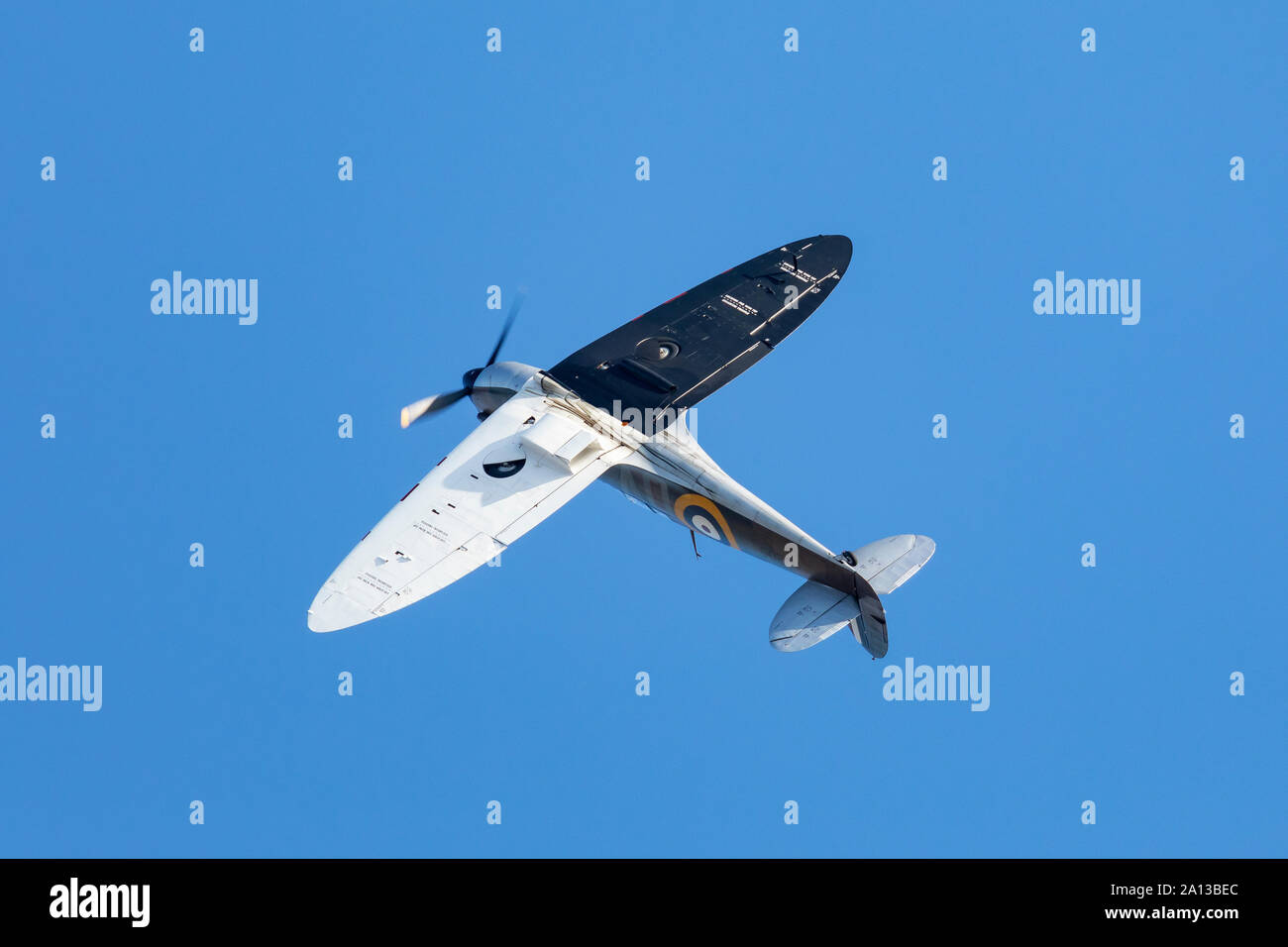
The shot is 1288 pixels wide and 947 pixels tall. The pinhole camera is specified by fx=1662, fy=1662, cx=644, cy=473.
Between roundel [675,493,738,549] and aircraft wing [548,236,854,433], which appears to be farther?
aircraft wing [548,236,854,433]

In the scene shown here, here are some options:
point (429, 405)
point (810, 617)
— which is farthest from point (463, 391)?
point (810, 617)

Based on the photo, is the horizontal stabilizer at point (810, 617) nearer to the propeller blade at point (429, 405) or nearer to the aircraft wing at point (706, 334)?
the aircraft wing at point (706, 334)

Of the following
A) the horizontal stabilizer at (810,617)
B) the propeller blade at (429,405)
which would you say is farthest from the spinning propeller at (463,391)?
the horizontal stabilizer at (810,617)

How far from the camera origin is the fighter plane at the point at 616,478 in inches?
1217

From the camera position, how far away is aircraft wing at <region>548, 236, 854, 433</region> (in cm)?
3434

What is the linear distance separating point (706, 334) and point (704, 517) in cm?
522

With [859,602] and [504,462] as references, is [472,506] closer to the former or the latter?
[504,462]

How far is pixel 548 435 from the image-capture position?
32.8m

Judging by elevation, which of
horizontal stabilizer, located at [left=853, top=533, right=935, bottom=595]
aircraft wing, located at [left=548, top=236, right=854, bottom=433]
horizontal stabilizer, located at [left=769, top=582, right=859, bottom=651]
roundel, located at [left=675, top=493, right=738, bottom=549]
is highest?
aircraft wing, located at [left=548, top=236, right=854, bottom=433]

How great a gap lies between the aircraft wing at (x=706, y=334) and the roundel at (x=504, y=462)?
6.78 ft

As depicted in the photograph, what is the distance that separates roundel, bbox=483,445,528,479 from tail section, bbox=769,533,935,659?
19.4 ft

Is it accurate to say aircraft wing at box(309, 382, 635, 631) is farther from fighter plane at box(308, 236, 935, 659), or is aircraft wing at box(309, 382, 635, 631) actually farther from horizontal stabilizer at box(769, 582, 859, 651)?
horizontal stabilizer at box(769, 582, 859, 651)

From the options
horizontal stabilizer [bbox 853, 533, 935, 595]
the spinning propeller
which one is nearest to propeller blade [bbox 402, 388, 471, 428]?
the spinning propeller

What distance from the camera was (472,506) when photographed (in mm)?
31953
